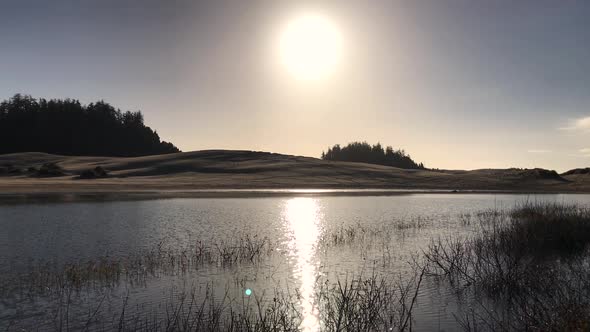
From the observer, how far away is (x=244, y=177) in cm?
9856

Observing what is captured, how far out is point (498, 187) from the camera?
3826 inches

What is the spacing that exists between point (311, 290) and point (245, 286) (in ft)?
8.09

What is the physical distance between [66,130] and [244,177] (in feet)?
395

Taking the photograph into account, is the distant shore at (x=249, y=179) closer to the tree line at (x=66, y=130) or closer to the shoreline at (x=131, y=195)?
the shoreline at (x=131, y=195)

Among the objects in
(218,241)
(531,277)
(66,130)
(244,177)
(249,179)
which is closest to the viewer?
(531,277)

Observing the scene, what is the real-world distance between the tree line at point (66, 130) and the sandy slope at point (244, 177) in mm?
47483

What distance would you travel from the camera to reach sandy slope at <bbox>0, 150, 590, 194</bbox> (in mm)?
83812

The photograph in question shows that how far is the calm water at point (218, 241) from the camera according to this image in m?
14.6

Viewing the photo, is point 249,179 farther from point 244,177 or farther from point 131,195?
point 131,195

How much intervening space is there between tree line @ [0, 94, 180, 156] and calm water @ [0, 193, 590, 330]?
148 m

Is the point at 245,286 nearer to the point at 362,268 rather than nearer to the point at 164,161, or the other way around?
the point at 362,268

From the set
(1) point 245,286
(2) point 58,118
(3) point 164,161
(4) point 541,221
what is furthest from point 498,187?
(2) point 58,118

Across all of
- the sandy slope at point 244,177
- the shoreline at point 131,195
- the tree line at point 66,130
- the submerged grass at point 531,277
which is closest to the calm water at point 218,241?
the submerged grass at point 531,277

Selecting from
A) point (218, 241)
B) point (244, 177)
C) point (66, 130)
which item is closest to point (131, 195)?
point (244, 177)
